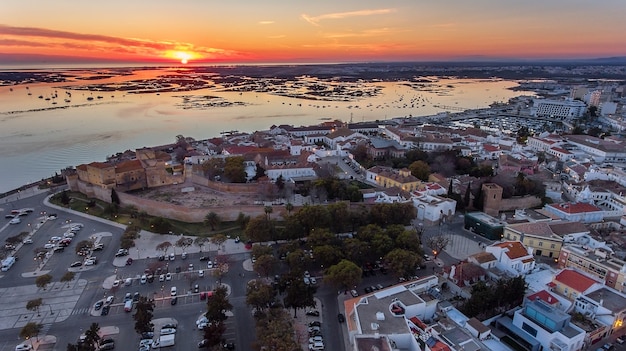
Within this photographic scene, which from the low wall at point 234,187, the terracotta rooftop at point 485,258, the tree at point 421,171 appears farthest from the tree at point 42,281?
the tree at point 421,171

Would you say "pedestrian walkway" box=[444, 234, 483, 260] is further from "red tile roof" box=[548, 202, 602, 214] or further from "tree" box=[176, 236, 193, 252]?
"tree" box=[176, 236, 193, 252]

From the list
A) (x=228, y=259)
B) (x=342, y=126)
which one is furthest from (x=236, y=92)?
(x=228, y=259)

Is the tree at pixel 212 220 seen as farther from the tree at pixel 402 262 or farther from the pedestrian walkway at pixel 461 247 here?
the pedestrian walkway at pixel 461 247

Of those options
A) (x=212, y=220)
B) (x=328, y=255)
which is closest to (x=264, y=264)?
(x=328, y=255)

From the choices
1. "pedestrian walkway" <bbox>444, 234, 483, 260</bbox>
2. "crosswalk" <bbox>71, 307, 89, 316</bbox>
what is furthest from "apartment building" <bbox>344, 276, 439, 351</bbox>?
"crosswalk" <bbox>71, 307, 89, 316</bbox>

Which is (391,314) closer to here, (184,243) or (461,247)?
(461,247)

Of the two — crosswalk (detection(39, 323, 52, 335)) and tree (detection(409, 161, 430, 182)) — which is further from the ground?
tree (detection(409, 161, 430, 182))
